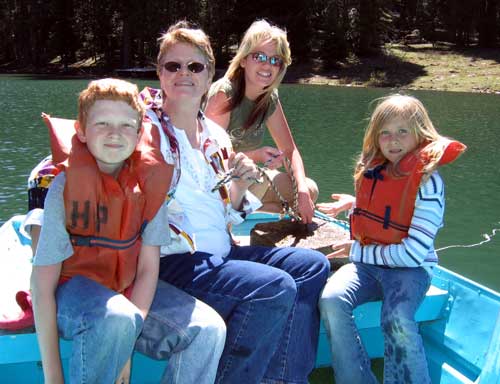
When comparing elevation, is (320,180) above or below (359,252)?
below

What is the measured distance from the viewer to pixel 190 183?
2324 millimetres

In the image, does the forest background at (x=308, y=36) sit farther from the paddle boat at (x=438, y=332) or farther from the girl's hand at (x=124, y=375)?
the girl's hand at (x=124, y=375)

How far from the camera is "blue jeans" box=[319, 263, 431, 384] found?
7.43 feet

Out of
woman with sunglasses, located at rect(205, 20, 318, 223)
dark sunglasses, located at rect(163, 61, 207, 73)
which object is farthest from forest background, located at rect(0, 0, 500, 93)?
dark sunglasses, located at rect(163, 61, 207, 73)

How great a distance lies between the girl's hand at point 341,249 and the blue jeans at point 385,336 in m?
0.43

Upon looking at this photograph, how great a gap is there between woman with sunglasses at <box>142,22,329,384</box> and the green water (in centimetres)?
315

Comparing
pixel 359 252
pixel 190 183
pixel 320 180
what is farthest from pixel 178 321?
pixel 320 180

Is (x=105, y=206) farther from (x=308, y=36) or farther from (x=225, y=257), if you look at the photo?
(x=308, y=36)

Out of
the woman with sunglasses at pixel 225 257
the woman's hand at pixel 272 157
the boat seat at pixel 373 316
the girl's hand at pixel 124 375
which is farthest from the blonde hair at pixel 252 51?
the girl's hand at pixel 124 375

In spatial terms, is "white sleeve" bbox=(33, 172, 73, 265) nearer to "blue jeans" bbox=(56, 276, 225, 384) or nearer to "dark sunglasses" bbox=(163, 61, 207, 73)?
"blue jeans" bbox=(56, 276, 225, 384)

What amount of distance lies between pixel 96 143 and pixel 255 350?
881mm

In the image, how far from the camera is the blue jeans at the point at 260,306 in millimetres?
2037

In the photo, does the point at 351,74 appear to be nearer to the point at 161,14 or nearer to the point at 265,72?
the point at 161,14

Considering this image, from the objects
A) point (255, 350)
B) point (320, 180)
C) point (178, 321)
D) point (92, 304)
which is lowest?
point (320, 180)
